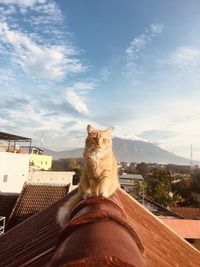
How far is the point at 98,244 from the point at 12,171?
2272cm

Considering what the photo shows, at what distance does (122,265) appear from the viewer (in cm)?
83

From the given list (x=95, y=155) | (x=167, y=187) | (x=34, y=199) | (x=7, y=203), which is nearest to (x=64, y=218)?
(x=95, y=155)

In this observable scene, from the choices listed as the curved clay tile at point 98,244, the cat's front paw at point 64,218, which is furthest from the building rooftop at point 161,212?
the curved clay tile at point 98,244

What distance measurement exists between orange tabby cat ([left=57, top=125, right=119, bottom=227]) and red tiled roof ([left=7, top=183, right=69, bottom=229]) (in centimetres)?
1085

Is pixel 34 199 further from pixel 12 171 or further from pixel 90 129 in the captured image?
pixel 90 129

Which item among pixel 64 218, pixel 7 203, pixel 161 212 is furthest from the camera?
pixel 7 203

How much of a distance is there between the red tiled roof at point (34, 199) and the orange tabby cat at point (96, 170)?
427 inches

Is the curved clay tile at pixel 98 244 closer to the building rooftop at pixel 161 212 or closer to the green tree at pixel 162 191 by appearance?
the building rooftop at pixel 161 212

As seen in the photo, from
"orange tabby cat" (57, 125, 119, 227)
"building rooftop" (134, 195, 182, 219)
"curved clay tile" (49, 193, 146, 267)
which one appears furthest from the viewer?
"building rooftop" (134, 195, 182, 219)

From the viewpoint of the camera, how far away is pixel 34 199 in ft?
50.2

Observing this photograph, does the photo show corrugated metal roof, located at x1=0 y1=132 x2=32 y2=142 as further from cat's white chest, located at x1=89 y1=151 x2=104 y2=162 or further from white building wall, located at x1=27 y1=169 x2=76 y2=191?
cat's white chest, located at x1=89 y1=151 x2=104 y2=162

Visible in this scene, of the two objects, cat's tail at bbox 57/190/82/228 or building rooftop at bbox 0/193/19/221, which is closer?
cat's tail at bbox 57/190/82/228

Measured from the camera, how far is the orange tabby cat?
9.36ft

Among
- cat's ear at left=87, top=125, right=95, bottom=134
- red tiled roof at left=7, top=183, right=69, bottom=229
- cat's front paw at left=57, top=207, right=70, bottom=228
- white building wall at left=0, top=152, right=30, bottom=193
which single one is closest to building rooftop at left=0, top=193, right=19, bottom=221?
red tiled roof at left=7, top=183, right=69, bottom=229
